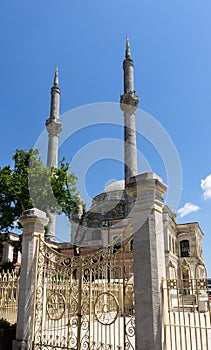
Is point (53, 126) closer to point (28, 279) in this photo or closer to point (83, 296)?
point (28, 279)

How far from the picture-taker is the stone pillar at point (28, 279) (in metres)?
6.71

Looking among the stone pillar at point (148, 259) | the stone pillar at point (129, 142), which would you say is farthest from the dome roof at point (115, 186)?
the stone pillar at point (148, 259)

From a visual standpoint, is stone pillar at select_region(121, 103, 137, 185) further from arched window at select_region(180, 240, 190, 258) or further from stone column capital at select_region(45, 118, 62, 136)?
arched window at select_region(180, 240, 190, 258)

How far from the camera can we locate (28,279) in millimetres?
7039

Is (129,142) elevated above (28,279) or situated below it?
above

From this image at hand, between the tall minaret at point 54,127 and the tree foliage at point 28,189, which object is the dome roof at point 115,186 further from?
the tree foliage at point 28,189

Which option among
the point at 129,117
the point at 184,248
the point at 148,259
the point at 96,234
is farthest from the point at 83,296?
the point at 184,248

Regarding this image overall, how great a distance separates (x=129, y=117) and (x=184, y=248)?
15.8 metres

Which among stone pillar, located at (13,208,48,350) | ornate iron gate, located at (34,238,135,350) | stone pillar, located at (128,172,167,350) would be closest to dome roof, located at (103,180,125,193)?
stone pillar, located at (13,208,48,350)

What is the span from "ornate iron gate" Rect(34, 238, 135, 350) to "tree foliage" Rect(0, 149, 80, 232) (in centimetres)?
1004

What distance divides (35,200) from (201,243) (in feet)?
87.2

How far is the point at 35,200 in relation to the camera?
17.3 m

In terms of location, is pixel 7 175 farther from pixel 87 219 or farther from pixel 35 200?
pixel 87 219

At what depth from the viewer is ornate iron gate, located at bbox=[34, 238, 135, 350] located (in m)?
5.43
